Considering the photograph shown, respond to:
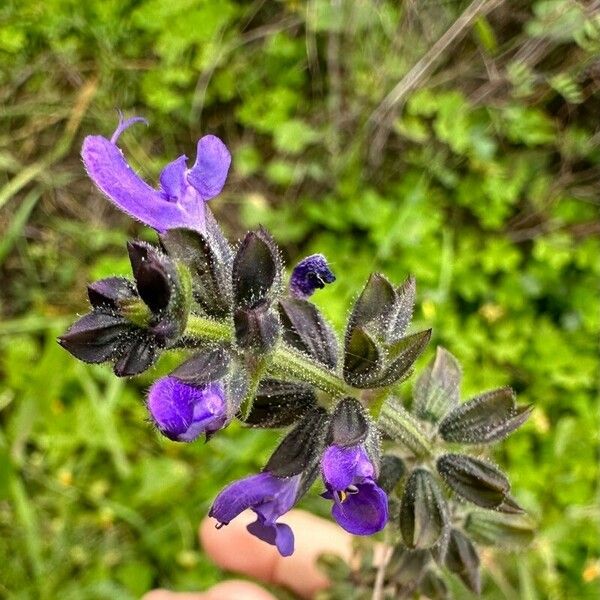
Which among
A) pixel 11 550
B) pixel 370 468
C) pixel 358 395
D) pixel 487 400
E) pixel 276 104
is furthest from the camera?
pixel 276 104

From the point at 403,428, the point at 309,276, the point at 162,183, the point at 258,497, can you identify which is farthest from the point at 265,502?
the point at 162,183

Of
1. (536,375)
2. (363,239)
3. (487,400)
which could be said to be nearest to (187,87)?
(363,239)

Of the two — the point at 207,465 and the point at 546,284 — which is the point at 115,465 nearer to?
the point at 207,465

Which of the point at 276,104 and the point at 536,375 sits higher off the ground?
the point at 276,104

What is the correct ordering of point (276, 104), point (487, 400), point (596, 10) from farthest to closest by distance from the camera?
point (276, 104), point (596, 10), point (487, 400)

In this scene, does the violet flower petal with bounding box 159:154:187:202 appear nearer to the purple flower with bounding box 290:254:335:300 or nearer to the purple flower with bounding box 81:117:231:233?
the purple flower with bounding box 81:117:231:233

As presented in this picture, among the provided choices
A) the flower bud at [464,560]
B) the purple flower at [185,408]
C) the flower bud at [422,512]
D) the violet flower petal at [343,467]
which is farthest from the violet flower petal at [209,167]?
the flower bud at [464,560]

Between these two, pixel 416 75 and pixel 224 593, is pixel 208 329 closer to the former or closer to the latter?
pixel 224 593

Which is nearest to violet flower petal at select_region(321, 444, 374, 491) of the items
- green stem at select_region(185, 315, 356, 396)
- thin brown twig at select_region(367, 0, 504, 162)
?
green stem at select_region(185, 315, 356, 396)
